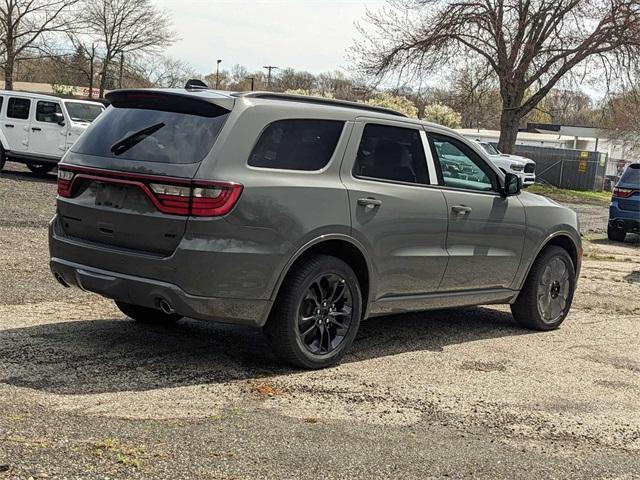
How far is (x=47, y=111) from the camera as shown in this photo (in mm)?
20234

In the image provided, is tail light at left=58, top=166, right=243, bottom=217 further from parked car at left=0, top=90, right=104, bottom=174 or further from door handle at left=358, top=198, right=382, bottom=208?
parked car at left=0, top=90, right=104, bottom=174

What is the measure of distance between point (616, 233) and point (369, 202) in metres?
12.6

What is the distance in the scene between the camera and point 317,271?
5551 millimetres

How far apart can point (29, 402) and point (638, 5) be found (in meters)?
29.2

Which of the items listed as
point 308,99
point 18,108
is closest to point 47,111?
point 18,108

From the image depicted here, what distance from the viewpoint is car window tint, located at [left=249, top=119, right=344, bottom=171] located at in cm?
543

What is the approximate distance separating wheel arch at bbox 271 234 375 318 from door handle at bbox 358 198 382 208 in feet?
0.88

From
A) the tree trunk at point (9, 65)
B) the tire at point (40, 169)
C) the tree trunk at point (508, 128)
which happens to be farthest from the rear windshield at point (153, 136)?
the tree trunk at point (9, 65)

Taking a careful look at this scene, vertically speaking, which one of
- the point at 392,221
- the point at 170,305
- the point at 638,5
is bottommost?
the point at 170,305

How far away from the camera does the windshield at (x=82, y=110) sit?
20.3 m

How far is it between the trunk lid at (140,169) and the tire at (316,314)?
2.78ft

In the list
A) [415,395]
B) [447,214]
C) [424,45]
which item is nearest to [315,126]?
[447,214]

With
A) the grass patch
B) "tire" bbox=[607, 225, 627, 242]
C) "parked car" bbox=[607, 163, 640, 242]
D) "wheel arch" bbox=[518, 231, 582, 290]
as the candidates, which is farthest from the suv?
the grass patch

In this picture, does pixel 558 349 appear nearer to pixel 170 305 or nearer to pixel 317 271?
pixel 317 271
